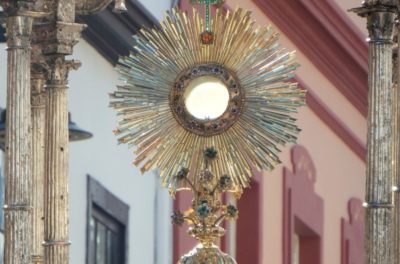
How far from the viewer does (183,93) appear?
22.6 meters

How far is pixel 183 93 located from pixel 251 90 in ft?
1.28

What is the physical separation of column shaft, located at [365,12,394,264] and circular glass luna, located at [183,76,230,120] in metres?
0.96

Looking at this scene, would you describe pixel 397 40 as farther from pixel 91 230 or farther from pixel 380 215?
pixel 91 230

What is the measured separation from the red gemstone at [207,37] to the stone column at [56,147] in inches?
33.3

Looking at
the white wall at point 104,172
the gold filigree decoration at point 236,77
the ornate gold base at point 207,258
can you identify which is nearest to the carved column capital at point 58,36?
the gold filigree decoration at point 236,77

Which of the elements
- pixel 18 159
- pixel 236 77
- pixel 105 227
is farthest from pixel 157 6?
pixel 18 159

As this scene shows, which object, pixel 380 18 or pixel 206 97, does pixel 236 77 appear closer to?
pixel 206 97

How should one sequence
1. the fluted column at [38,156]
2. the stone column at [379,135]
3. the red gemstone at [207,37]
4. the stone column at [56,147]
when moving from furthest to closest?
the fluted column at [38,156] → the stone column at [56,147] → the red gemstone at [207,37] → the stone column at [379,135]

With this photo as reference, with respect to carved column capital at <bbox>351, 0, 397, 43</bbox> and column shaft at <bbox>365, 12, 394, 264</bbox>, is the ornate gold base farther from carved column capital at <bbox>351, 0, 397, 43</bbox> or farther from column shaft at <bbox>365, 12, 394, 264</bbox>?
carved column capital at <bbox>351, 0, 397, 43</bbox>

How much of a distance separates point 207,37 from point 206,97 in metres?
0.35

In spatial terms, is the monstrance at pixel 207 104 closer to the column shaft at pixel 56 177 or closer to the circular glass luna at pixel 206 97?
the circular glass luna at pixel 206 97

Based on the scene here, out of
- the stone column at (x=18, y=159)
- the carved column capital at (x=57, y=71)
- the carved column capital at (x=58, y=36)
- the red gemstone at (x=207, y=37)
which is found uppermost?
the carved column capital at (x=58, y=36)

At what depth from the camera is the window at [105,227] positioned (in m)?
27.8

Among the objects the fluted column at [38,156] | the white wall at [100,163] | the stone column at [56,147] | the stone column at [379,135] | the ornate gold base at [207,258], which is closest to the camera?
the stone column at [379,135]
